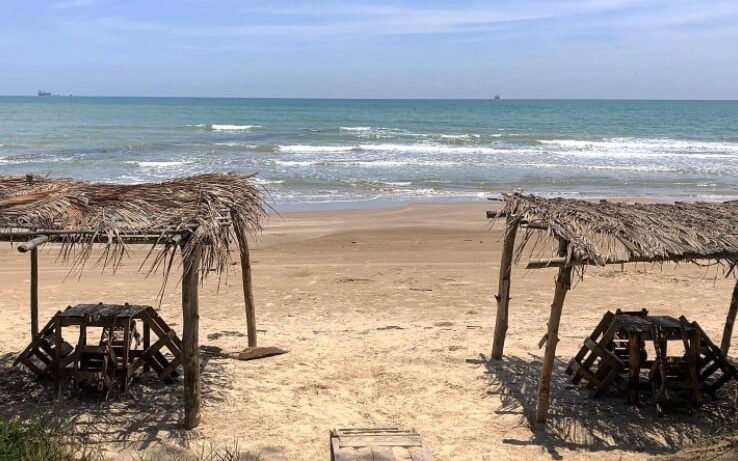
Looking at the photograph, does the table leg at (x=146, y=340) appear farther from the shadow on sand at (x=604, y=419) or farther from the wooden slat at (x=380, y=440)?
the shadow on sand at (x=604, y=419)

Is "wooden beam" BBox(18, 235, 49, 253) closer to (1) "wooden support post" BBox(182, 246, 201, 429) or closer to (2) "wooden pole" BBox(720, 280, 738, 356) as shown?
(1) "wooden support post" BBox(182, 246, 201, 429)

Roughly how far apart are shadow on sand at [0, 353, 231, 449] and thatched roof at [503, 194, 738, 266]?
11.9 ft

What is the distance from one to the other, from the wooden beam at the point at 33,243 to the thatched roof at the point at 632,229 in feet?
13.8

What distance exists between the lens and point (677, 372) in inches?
272

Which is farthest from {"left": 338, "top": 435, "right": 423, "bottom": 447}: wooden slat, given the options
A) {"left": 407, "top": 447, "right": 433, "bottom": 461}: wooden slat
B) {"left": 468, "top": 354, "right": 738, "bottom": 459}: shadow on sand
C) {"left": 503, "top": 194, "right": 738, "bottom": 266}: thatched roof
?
{"left": 503, "top": 194, "right": 738, "bottom": 266}: thatched roof

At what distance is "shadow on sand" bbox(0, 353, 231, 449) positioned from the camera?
606cm

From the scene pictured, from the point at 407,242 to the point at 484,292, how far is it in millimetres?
3593

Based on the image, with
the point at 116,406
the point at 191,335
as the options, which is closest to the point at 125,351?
the point at 116,406

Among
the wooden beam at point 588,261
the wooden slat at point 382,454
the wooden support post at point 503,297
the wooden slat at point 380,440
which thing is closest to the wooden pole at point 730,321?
the wooden beam at point 588,261

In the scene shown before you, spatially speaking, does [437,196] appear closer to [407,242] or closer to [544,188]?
[544,188]

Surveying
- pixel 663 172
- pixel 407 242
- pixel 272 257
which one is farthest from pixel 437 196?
pixel 663 172

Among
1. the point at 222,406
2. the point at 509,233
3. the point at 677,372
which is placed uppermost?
the point at 509,233

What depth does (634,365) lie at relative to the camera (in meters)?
6.77

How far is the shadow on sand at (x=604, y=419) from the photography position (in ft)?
20.3
